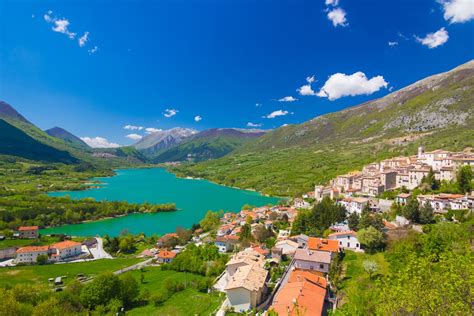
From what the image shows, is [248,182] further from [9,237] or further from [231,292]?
[231,292]

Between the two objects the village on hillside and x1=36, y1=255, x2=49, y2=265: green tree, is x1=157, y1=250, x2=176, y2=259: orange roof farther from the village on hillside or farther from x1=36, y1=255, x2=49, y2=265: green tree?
x1=36, y1=255, x2=49, y2=265: green tree

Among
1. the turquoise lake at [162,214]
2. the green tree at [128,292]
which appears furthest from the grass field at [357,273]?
the turquoise lake at [162,214]

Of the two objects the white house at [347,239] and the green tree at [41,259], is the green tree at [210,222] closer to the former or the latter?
the green tree at [41,259]

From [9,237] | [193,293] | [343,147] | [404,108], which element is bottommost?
[9,237]

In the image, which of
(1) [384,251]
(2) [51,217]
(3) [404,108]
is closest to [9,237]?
(2) [51,217]

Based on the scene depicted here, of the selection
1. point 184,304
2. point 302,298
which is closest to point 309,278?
point 302,298

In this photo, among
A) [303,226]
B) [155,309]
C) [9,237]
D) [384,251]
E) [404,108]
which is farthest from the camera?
[404,108]
